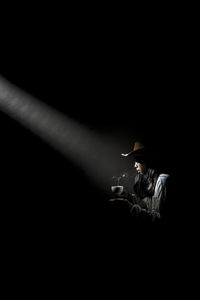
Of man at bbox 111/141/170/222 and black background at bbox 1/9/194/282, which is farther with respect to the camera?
black background at bbox 1/9/194/282

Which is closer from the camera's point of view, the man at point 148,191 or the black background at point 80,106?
the man at point 148,191

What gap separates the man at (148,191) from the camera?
2154 mm

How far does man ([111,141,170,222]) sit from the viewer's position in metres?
2.15

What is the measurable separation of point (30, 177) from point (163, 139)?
6.07ft

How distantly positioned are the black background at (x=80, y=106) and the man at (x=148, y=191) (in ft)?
0.93

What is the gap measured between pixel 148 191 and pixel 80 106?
1642mm

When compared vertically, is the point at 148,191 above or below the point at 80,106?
below

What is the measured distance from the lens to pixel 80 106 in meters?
3.44

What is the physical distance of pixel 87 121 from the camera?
11.5 feet

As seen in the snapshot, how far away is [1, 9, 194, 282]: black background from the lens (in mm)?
2801

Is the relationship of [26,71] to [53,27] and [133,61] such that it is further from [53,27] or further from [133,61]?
[133,61]

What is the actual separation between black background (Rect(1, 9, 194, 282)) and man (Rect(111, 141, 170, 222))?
28 centimetres

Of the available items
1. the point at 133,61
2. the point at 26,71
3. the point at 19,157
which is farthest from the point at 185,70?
the point at 19,157

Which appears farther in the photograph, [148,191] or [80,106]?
[80,106]
